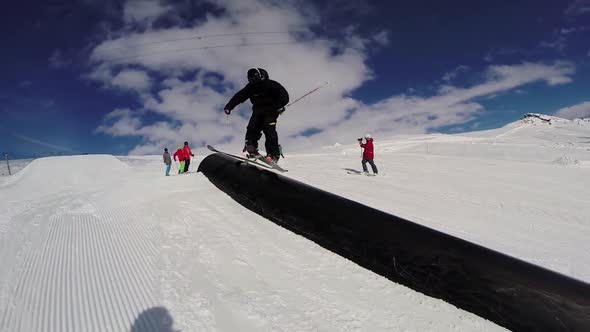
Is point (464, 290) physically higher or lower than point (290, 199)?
lower

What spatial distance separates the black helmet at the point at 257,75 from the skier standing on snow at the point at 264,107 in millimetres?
37

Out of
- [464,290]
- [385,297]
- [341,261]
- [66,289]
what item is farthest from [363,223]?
[66,289]

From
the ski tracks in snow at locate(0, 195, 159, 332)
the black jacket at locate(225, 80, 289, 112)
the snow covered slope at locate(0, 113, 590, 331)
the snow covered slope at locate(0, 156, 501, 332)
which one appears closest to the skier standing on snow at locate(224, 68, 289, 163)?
the black jacket at locate(225, 80, 289, 112)

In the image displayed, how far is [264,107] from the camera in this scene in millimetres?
6078

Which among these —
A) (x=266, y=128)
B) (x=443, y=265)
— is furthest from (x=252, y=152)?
(x=443, y=265)

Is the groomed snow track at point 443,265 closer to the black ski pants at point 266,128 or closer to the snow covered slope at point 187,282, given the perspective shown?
the snow covered slope at point 187,282

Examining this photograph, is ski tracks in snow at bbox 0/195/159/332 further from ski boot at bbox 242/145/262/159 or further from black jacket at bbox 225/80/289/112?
black jacket at bbox 225/80/289/112

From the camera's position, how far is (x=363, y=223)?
275 centimetres

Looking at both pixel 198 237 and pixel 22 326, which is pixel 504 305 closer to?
pixel 198 237

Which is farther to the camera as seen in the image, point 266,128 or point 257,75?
point 266,128

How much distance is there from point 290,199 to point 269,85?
3238 millimetres

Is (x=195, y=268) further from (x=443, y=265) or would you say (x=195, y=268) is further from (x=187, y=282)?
(x=443, y=265)

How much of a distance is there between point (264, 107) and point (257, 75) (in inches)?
26.5

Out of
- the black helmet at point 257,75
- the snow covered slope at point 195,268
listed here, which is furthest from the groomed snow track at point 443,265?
the black helmet at point 257,75
